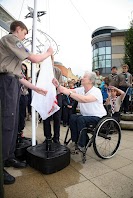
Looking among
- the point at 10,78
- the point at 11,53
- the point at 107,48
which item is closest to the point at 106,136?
the point at 10,78

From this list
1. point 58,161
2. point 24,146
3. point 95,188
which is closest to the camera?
point 95,188

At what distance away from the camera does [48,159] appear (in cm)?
207

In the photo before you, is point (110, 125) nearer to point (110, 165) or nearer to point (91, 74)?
point (110, 165)

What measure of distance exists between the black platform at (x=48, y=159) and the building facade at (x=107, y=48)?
23.7m

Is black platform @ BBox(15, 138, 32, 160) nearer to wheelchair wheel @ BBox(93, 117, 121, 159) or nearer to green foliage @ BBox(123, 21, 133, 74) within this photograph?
wheelchair wheel @ BBox(93, 117, 121, 159)

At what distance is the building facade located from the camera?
24344 millimetres

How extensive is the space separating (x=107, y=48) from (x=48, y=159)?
83.0 ft

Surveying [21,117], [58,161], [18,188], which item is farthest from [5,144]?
[21,117]

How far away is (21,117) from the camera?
10.5 feet

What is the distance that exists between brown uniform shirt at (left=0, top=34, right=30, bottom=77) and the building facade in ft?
78.5

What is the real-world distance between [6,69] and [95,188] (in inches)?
63.0

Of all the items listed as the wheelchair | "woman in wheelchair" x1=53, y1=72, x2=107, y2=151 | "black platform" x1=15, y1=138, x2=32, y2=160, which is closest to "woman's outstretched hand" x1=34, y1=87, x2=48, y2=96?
"woman in wheelchair" x1=53, y1=72, x2=107, y2=151

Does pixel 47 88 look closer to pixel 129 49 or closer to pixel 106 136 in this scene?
pixel 106 136

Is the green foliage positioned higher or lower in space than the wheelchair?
higher
